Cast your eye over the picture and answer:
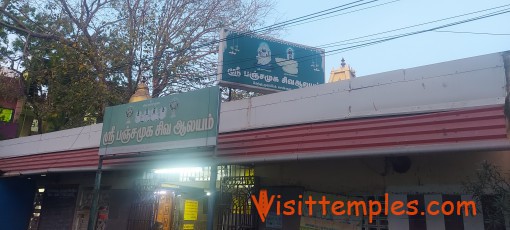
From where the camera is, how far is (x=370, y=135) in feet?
16.1

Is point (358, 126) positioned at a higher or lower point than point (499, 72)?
lower

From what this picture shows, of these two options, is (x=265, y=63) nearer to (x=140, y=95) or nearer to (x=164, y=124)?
(x=140, y=95)

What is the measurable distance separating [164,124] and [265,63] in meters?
3.57

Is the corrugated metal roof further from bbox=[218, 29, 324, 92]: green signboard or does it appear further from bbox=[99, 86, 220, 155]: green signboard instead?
bbox=[218, 29, 324, 92]: green signboard

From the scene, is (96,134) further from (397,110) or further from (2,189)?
(397,110)

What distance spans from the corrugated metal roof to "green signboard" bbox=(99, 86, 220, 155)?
62 centimetres

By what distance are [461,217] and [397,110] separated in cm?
162

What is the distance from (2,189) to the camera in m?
11.9

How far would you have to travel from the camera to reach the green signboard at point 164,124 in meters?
6.18

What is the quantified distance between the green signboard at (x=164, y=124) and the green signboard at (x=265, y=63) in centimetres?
198

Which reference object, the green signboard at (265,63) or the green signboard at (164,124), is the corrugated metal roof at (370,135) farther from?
the green signboard at (265,63)

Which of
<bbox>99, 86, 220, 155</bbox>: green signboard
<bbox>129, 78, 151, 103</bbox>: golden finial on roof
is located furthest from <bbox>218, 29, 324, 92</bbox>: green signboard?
<bbox>129, 78, 151, 103</bbox>: golden finial on roof

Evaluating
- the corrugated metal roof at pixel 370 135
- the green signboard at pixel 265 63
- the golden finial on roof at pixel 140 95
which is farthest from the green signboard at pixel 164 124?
the green signboard at pixel 265 63

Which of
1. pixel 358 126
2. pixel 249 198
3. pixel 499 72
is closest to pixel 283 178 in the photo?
pixel 249 198
